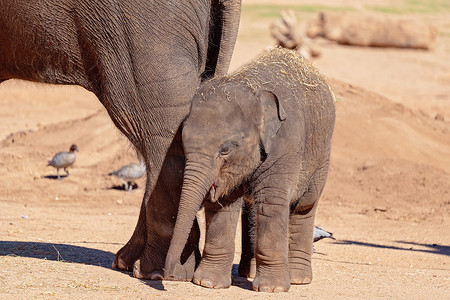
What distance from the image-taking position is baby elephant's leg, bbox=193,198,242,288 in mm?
6457

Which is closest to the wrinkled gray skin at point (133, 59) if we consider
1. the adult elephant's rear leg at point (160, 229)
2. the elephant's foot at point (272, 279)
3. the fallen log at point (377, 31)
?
the adult elephant's rear leg at point (160, 229)

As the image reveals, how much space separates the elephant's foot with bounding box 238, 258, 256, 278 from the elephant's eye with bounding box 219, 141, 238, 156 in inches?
54.0

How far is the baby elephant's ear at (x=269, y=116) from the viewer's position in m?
6.17

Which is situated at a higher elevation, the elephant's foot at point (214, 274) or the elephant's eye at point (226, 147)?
the elephant's eye at point (226, 147)

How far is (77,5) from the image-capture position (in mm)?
6082

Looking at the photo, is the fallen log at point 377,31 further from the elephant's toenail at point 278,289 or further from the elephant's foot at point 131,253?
the elephant's toenail at point 278,289

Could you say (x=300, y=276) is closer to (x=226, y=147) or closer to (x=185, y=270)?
(x=185, y=270)

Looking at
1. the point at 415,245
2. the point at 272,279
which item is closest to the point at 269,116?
the point at 272,279

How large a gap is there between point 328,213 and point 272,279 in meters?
5.12

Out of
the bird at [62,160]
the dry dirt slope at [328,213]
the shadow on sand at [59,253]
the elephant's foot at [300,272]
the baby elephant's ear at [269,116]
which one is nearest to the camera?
the baby elephant's ear at [269,116]

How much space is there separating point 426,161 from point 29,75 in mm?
8807

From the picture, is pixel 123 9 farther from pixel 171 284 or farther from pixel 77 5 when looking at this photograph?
pixel 171 284

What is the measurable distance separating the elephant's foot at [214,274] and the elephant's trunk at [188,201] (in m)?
0.64

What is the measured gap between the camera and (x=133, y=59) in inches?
239
